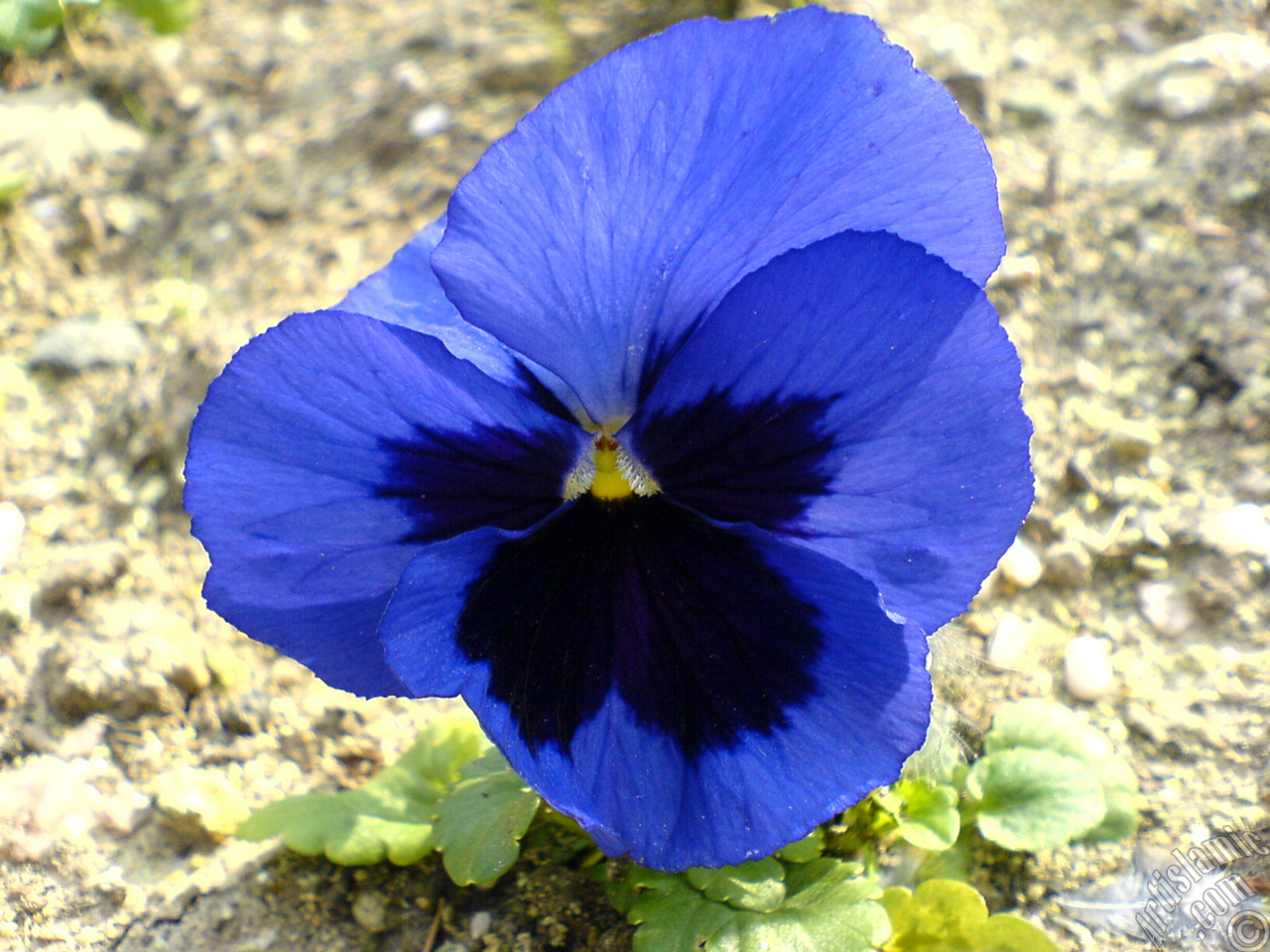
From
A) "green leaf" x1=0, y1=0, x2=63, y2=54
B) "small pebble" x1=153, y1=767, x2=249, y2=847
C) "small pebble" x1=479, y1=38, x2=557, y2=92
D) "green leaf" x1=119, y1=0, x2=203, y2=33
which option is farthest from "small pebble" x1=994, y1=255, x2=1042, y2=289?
"green leaf" x1=119, y1=0, x2=203, y2=33

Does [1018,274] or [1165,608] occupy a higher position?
[1018,274]

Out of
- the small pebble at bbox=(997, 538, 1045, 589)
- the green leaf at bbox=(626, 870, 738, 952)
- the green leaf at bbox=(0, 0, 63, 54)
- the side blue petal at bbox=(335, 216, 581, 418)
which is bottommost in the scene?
the small pebble at bbox=(997, 538, 1045, 589)

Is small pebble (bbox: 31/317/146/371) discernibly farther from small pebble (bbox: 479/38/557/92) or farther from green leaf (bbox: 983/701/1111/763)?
green leaf (bbox: 983/701/1111/763)

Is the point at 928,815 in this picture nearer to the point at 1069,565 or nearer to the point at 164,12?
the point at 1069,565

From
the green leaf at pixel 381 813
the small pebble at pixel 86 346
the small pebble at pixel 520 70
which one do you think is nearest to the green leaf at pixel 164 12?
the small pebble at pixel 520 70

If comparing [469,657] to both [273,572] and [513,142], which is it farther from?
[513,142]

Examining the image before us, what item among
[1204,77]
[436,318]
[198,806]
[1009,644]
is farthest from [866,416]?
[1204,77]

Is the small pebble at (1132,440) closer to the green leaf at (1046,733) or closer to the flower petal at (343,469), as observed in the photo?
the green leaf at (1046,733)
